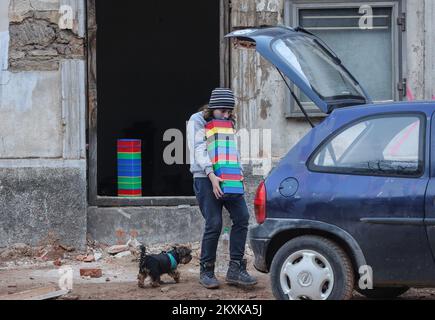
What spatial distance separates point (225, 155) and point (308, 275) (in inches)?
68.9

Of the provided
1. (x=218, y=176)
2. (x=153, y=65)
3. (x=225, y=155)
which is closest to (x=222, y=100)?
(x=225, y=155)

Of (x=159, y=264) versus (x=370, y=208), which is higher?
(x=370, y=208)

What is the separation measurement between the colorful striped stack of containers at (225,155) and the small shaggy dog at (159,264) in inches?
36.2

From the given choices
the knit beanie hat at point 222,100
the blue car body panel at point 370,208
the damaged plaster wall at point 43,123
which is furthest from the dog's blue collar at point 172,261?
the damaged plaster wall at point 43,123

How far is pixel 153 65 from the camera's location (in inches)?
594

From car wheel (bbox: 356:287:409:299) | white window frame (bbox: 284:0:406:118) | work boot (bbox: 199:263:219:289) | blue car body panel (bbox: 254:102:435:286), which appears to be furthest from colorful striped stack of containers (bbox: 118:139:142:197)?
blue car body panel (bbox: 254:102:435:286)

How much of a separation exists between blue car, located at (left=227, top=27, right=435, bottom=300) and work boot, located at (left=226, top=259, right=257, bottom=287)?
1.25m

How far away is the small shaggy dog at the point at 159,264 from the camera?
9180 mm

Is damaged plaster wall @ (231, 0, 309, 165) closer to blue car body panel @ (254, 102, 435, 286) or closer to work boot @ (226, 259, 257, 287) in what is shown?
work boot @ (226, 259, 257, 287)

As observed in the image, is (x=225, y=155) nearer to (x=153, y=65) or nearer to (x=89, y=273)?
(x=89, y=273)

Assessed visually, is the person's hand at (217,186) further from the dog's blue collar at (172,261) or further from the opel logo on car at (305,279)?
the opel logo on car at (305,279)

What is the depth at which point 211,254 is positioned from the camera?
30.2 ft
